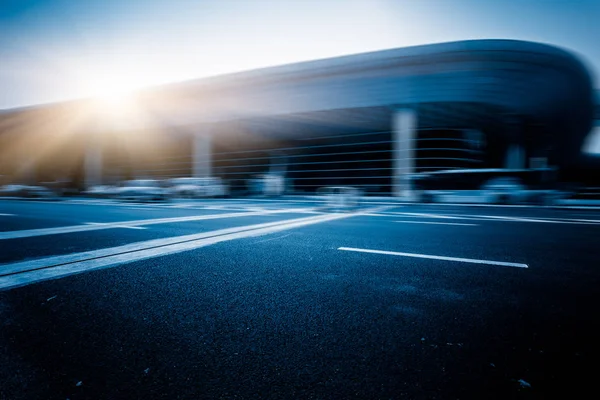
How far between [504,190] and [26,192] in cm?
3566

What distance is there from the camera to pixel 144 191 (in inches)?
749

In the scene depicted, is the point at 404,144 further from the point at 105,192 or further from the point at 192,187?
the point at 105,192

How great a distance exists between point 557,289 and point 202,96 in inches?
1238

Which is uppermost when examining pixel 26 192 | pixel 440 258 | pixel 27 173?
pixel 27 173

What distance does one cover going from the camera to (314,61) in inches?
960

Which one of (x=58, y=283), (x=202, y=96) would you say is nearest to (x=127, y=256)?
(x=58, y=283)

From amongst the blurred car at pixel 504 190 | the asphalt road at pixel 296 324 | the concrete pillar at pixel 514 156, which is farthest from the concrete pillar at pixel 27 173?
the concrete pillar at pixel 514 156

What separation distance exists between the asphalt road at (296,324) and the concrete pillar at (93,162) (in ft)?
144

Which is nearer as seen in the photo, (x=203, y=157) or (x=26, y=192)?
(x=26, y=192)

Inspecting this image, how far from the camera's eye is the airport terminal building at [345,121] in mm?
21938

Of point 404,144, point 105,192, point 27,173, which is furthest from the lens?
point 27,173

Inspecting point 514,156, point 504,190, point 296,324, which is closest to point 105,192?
point 296,324

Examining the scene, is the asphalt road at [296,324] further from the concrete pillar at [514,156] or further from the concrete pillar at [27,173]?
the concrete pillar at [27,173]

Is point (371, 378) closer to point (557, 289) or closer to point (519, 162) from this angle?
point (557, 289)
